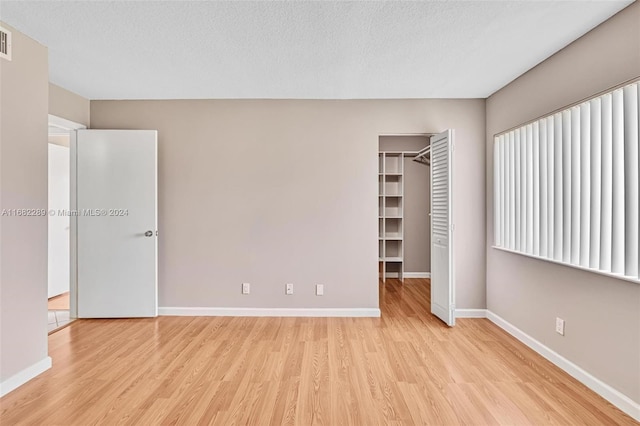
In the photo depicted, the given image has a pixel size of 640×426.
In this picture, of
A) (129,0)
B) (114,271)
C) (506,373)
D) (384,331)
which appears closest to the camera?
(129,0)

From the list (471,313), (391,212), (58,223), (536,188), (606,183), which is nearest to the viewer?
(606,183)

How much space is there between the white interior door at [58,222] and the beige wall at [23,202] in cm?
268

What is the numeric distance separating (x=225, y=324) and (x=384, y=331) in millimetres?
1715

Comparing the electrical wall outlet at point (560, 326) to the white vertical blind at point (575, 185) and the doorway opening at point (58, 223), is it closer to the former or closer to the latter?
the white vertical blind at point (575, 185)

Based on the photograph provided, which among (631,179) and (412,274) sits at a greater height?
(631,179)

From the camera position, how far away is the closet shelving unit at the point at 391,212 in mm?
6176

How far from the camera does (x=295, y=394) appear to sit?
2363 mm

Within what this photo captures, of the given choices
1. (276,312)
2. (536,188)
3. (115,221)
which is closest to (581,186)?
(536,188)

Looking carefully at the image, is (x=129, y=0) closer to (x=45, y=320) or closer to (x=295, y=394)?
(x=45, y=320)

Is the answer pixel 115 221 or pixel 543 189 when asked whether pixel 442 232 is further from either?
pixel 115 221

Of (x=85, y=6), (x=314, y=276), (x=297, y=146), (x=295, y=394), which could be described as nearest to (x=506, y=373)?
(x=295, y=394)

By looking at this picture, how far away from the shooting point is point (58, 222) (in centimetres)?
506

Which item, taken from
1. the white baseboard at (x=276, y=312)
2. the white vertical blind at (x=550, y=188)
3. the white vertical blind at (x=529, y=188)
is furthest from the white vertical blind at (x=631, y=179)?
the white baseboard at (x=276, y=312)

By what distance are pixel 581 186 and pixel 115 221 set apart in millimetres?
4474
